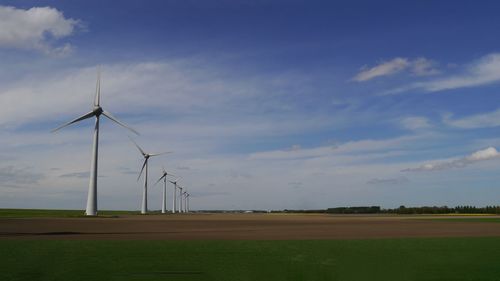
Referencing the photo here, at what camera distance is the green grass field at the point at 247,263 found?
78.2ft

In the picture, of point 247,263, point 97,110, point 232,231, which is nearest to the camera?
point 247,263

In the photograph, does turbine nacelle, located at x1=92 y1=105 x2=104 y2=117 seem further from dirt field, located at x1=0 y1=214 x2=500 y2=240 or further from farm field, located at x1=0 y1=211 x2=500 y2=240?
dirt field, located at x1=0 y1=214 x2=500 y2=240

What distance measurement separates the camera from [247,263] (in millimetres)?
28688

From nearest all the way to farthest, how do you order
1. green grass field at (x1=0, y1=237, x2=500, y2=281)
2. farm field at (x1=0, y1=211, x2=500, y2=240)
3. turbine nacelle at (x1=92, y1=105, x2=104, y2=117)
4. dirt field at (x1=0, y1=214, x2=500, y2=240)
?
green grass field at (x1=0, y1=237, x2=500, y2=281) → farm field at (x1=0, y1=211, x2=500, y2=240) → dirt field at (x1=0, y1=214, x2=500, y2=240) → turbine nacelle at (x1=92, y1=105, x2=104, y2=117)

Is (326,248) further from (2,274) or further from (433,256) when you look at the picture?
(2,274)

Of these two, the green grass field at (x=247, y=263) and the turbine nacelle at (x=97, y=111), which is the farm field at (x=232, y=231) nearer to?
the green grass field at (x=247, y=263)

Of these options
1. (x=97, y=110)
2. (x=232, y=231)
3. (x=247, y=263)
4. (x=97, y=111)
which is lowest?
(x=247, y=263)

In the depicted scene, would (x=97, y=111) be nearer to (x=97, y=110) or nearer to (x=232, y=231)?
(x=97, y=110)

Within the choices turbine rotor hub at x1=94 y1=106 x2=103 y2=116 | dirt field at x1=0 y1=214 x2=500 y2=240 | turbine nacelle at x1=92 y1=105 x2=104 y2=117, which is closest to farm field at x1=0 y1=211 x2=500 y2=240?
dirt field at x1=0 y1=214 x2=500 y2=240

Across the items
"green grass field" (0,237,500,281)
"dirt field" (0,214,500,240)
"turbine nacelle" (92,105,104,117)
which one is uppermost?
"turbine nacelle" (92,105,104,117)

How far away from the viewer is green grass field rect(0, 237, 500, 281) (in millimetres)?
23844

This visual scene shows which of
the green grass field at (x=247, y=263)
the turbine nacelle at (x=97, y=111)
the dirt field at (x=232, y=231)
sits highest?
the turbine nacelle at (x=97, y=111)

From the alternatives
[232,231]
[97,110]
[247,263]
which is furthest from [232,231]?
[97,110]

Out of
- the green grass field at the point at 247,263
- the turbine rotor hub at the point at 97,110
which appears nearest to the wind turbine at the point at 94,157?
the turbine rotor hub at the point at 97,110
